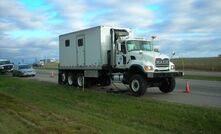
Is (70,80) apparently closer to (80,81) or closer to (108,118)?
(80,81)

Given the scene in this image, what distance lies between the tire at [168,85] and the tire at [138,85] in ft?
5.99

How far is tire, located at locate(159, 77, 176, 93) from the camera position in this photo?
57.6 feet

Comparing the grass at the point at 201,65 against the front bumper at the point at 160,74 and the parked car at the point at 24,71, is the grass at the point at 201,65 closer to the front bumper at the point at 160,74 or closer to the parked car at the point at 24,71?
the parked car at the point at 24,71

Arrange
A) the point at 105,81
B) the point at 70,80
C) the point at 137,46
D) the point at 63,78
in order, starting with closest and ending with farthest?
the point at 137,46 → the point at 105,81 → the point at 70,80 → the point at 63,78

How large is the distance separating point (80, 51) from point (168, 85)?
633cm

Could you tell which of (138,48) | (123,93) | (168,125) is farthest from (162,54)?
(168,125)

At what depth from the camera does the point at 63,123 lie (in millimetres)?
9555

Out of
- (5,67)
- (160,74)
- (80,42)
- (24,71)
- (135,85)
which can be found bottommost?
(135,85)

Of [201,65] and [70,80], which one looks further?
[201,65]

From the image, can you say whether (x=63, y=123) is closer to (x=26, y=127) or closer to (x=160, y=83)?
(x=26, y=127)

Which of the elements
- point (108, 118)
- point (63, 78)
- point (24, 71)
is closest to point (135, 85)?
point (108, 118)

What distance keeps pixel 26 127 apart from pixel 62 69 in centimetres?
1551

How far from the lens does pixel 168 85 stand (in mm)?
17781

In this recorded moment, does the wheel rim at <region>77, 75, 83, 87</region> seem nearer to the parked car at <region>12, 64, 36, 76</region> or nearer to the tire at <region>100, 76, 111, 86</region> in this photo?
the tire at <region>100, 76, 111, 86</region>
